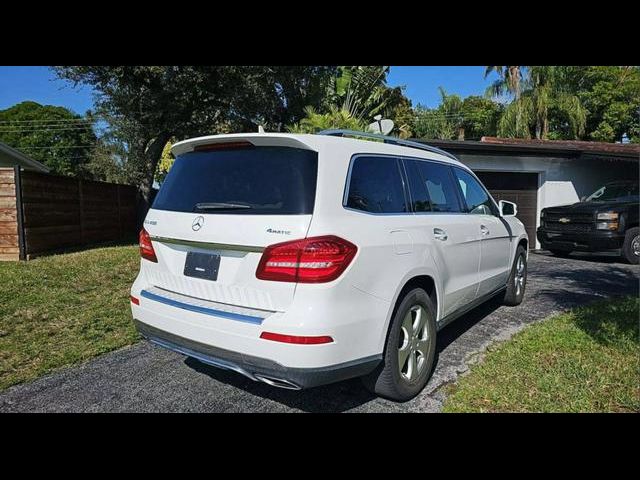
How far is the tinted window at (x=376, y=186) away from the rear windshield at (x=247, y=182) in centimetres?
35

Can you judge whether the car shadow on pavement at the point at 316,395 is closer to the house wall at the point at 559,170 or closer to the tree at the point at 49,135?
the house wall at the point at 559,170

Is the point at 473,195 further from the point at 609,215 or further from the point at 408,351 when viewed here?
the point at 609,215

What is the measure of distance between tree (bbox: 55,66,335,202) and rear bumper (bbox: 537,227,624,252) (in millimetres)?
9891

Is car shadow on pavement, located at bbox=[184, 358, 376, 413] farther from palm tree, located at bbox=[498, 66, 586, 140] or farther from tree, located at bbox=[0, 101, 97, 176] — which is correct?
tree, located at bbox=[0, 101, 97, 176]

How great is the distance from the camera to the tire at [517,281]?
538cm

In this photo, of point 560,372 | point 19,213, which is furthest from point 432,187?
point 19,213

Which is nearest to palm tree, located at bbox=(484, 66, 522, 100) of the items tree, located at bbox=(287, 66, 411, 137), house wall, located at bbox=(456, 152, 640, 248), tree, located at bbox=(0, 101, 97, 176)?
tree, located at bbox=(287, 66, 411, 137)

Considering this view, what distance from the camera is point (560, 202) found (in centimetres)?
1249

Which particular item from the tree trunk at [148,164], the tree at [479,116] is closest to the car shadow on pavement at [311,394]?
the tree trunk at [148,164]

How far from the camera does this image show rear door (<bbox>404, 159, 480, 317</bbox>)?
3.28 meters
